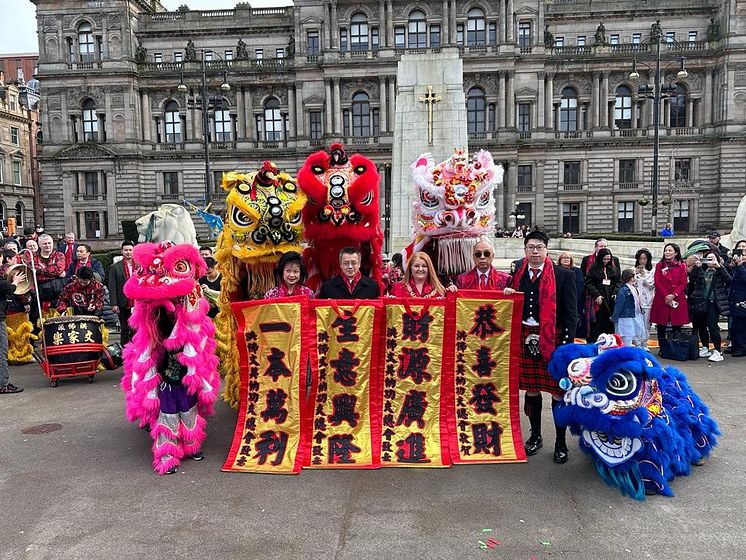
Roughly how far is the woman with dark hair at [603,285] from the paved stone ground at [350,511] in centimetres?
399

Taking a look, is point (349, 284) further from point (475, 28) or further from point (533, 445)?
point (475, 28)

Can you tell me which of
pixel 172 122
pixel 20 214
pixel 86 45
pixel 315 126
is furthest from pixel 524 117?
pixel 20 214

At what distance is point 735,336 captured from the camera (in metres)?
9.91

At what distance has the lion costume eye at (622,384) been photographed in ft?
15.7

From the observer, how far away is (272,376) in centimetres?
572

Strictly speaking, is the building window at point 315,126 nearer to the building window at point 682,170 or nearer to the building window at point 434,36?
the building window at point 434,36

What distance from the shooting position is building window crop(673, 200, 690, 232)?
156 ft

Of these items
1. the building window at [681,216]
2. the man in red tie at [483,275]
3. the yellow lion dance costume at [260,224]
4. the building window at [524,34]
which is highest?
the building window at [524,34]

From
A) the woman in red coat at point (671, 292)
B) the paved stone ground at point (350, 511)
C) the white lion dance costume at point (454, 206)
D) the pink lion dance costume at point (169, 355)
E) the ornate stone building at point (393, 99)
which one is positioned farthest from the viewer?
the ornate stone building at point (393, 99)

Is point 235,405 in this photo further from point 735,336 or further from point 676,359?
point 735,336

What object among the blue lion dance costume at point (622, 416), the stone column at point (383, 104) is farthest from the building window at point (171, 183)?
the blue lion dance costume at point (622, 416)

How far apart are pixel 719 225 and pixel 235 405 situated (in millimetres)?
49687

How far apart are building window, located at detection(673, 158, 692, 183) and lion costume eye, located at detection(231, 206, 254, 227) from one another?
4888 centimetres

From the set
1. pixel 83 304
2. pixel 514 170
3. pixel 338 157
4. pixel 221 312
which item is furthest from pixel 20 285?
pixel 514 170
